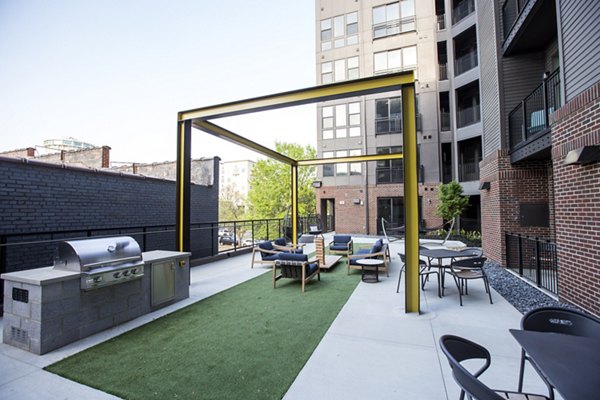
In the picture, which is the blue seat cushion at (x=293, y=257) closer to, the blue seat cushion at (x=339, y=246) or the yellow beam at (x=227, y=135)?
the yellow beam at (x=227, y=135)

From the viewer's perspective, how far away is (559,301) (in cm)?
463

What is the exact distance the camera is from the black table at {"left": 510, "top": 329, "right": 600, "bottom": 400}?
4.42 ft

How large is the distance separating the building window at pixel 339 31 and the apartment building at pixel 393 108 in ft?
0.23

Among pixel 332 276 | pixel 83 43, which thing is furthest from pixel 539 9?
pixel 83 43

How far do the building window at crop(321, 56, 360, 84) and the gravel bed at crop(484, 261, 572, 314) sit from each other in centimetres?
1592

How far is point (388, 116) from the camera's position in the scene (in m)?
17.9

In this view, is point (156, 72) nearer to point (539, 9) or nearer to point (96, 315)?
point (96, 315)

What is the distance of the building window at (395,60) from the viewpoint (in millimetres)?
17344

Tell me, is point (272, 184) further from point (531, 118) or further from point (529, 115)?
point (531, 118)

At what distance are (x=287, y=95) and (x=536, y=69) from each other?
23.3ft

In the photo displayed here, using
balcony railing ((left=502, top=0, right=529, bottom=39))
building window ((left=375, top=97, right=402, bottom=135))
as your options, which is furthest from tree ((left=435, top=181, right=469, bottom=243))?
balcony railing ((left=502, top=0, right=529, bottom=39))

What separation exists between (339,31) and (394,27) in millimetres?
3780

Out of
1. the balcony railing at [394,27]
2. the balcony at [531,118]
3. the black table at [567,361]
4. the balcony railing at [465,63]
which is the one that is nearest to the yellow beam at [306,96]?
the balcony at [531,118]

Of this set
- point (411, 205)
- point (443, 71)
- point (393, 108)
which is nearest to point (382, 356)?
point (411, 205)
